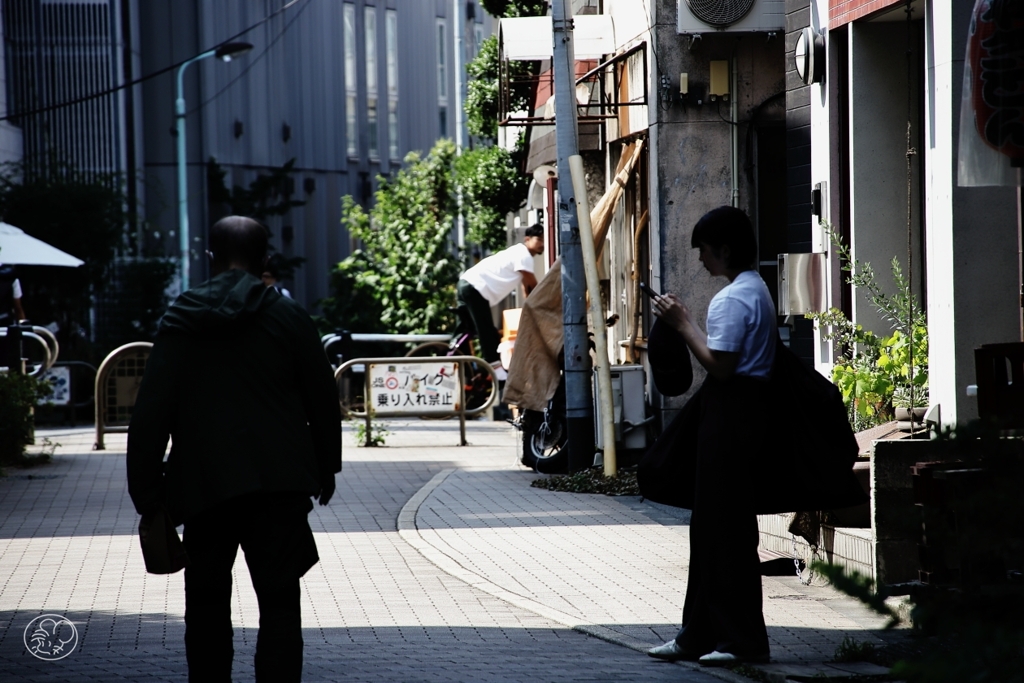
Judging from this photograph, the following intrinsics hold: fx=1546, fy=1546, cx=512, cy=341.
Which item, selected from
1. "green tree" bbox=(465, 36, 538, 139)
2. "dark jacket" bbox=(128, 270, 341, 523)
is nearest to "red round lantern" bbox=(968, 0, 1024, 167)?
"dark jacket" bbox=(128, 270, 341, 523)

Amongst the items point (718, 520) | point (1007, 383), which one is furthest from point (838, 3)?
point (718, 520)

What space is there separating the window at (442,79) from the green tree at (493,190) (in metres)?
28.5

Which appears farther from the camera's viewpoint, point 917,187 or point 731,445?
point 917,187

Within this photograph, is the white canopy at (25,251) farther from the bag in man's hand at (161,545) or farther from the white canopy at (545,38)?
the bag in man's hand at (161,545)

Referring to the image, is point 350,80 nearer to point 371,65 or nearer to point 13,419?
point 371,65

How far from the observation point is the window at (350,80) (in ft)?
157

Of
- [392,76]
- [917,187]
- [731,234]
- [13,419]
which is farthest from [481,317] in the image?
[392,76]

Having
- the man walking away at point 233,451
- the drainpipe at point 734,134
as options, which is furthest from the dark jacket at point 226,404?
the drainpipe at point 734,134

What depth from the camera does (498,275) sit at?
56.1ft

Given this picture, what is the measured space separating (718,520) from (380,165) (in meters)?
45.2

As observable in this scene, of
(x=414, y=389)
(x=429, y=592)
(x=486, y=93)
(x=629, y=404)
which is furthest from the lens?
(x=486, y=93)

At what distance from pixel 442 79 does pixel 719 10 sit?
42.2 metres

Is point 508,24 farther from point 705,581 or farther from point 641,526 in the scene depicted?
point 705,581

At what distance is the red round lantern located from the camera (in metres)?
6.55
